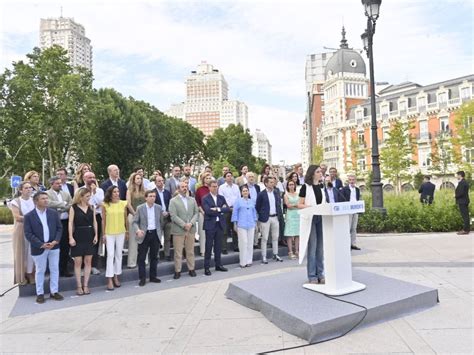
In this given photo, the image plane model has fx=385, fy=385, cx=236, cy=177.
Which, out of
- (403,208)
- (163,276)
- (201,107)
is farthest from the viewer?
(201,107)

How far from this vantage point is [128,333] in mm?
4707

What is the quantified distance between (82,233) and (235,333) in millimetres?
3536

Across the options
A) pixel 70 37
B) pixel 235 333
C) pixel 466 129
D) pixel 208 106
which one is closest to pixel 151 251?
pixel 235 333

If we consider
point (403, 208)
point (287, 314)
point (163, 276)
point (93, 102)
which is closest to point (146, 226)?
point (163, 276)

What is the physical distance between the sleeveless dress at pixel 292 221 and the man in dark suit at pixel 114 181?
378 centimetres

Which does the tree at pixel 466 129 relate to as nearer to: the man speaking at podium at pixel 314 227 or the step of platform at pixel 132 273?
the step of platform at pixel 132 273

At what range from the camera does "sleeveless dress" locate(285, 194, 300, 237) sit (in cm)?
913

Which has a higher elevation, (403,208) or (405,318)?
(403,208)

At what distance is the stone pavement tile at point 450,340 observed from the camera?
12.9 ft

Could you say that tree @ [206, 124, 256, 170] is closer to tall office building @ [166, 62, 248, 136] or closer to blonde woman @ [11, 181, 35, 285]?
blonde woman @ [11, 181, 35, 285]

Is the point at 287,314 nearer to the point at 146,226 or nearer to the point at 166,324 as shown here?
the point at 166,324

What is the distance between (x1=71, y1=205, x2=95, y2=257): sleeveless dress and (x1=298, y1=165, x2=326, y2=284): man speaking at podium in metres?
3.68

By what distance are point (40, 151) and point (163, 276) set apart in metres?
24.7

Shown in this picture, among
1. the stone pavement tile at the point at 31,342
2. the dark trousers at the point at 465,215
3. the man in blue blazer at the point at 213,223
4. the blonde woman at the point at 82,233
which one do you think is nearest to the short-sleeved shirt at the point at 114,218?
the blonde woman at the point at 82,233
